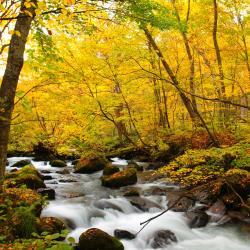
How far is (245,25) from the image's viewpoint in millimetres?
16328

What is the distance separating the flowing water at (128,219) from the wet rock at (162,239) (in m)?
0.11

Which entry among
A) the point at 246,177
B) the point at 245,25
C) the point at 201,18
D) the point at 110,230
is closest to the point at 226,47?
the point at 245,25

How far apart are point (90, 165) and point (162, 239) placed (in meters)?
7.89

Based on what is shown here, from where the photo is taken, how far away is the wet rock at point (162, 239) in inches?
286

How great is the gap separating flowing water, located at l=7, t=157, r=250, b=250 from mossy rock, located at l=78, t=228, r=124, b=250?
2.75 ft

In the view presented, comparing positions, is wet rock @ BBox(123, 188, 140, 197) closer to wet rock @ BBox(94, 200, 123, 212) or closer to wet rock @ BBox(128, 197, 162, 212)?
wet rock @ BBox(128, 197, 162, 212)

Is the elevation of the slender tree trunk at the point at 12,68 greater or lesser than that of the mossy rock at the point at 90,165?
greater

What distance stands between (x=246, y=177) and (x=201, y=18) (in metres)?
9.49

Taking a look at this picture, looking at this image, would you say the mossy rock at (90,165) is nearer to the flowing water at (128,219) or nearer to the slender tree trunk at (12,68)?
the flowing water at (128,219)

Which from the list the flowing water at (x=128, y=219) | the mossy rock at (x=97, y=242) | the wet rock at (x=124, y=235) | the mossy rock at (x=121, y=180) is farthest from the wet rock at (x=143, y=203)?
the mossy rock at (x=97, y=242)

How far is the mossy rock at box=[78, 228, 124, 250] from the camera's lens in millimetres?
6121

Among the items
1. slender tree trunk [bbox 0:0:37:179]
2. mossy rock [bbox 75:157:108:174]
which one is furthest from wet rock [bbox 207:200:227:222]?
mossy rock [bbox 75:157:108:174]

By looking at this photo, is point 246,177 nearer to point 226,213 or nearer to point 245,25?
point 226,213

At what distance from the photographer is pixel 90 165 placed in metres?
14.9
